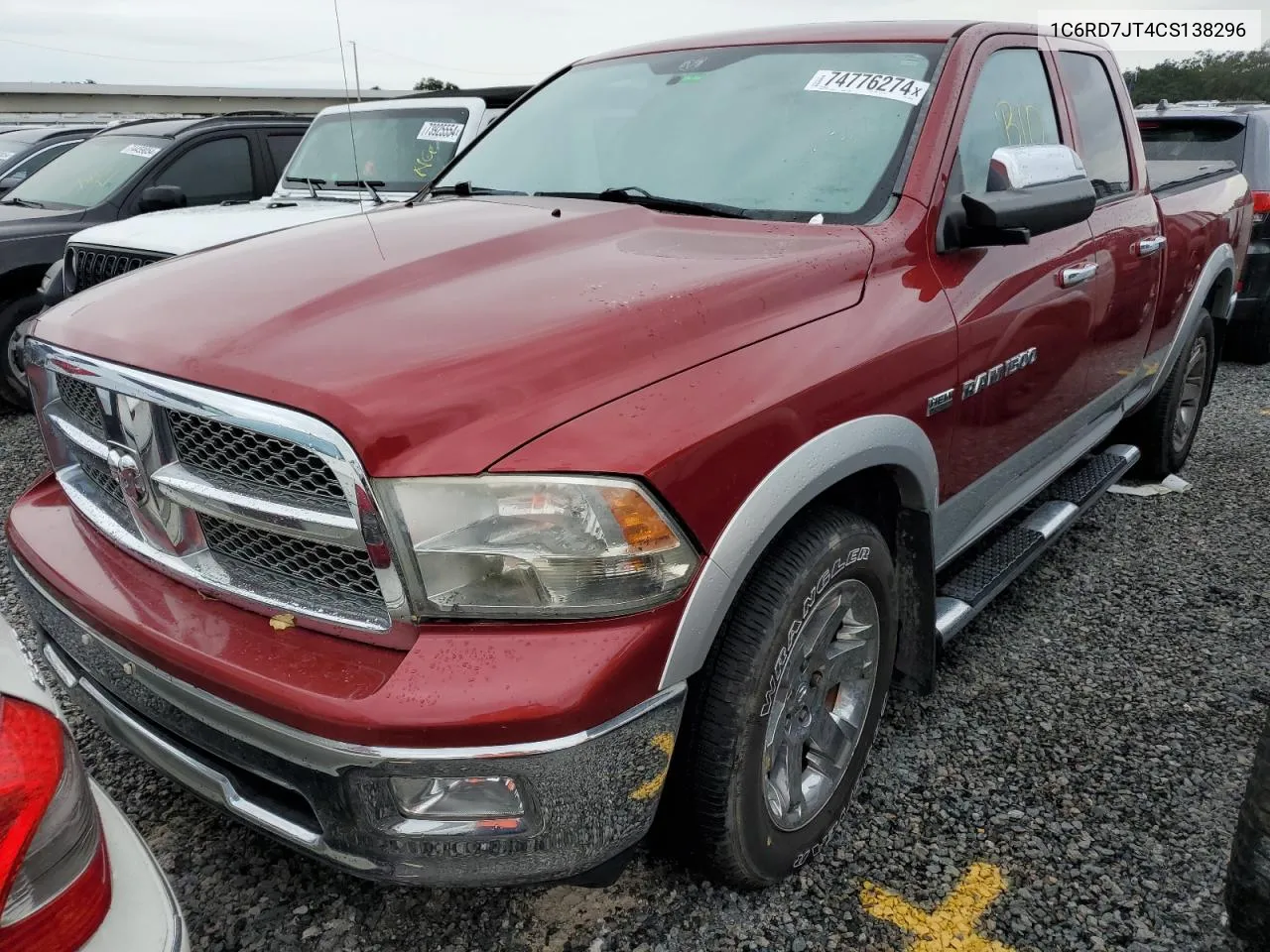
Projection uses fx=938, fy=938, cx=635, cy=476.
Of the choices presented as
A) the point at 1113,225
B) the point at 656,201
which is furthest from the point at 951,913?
the point at 1113,225

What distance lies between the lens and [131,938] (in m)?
1.20

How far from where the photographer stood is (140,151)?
6602mm

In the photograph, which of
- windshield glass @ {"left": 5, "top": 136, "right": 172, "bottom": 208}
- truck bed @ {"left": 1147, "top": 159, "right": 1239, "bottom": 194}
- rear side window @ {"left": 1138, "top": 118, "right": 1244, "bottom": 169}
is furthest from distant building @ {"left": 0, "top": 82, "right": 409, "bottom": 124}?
truck bed @ {"left": 1147, "top": 159, "right": 1239, "bottom": 194}

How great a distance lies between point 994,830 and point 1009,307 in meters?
1.32

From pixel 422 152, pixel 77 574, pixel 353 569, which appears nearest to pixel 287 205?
pixel 422 152

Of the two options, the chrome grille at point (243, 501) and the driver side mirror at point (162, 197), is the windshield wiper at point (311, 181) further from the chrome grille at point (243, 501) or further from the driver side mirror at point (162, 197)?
the chrome grille at point (243, 501)

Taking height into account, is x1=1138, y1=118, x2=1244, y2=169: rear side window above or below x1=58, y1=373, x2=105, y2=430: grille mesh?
above

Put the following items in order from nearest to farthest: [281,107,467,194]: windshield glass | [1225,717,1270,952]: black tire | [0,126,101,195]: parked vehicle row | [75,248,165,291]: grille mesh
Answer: [1225,717,1270,952]: black tire, [75,248,165,291]: grille mesh, [281,107,467,194]: windshield glass, [0,126,101,195]: parked vehicle row

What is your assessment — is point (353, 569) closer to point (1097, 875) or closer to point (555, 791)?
point (555, 791)

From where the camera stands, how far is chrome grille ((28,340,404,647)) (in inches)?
59.6

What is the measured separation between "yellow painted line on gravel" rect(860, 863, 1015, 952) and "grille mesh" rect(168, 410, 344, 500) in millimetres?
1475

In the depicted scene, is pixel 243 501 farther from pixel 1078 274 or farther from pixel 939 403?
pixel 1078 274

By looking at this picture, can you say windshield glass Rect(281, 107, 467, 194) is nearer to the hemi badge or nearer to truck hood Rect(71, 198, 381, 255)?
truck hood Rect(71, 198, 381, 255)

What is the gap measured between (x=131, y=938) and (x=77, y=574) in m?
0.94
